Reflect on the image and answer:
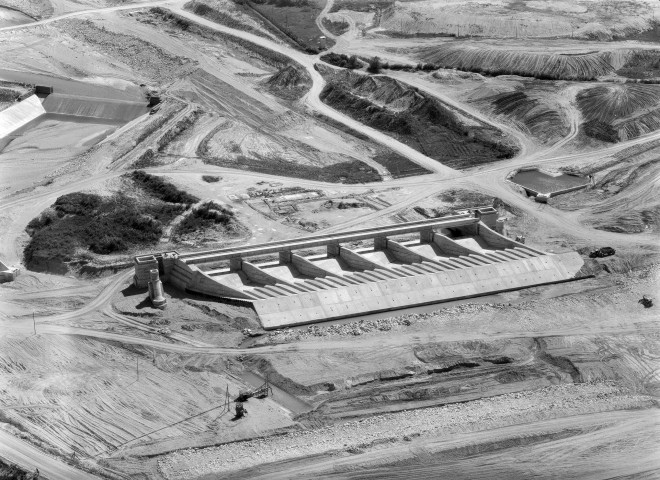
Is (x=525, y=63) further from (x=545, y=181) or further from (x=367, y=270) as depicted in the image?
(x=367, y=270)

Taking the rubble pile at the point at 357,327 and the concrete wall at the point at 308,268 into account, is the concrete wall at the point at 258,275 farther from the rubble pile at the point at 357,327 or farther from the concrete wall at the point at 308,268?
the rubble pile at the point at 357,327

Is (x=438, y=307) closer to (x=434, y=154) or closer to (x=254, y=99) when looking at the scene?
(x=434, y=154)

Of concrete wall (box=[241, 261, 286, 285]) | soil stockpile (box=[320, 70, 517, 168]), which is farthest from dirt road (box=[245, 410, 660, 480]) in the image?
soil stockpile (box=[320, 70, 517, 168])

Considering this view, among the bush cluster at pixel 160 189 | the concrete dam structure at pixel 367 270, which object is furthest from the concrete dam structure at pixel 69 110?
the concrete dam structure at pixel 367 270

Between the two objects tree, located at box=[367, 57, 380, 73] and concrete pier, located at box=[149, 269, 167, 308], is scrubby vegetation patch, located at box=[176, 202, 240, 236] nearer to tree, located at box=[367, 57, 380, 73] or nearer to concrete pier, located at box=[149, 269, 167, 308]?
concrete pier, located at box=[149, 269, 167, 308]

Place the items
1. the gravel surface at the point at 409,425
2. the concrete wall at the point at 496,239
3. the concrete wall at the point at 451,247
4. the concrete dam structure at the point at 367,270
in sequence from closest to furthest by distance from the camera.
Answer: the gravel surface at the point at 409,425 < the concrete dam structure at the point at 367,270 < the concrete wall at the point at 451,247 < the concrete wall at the point at 496,239

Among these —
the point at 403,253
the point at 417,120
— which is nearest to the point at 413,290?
the point at 403,253
